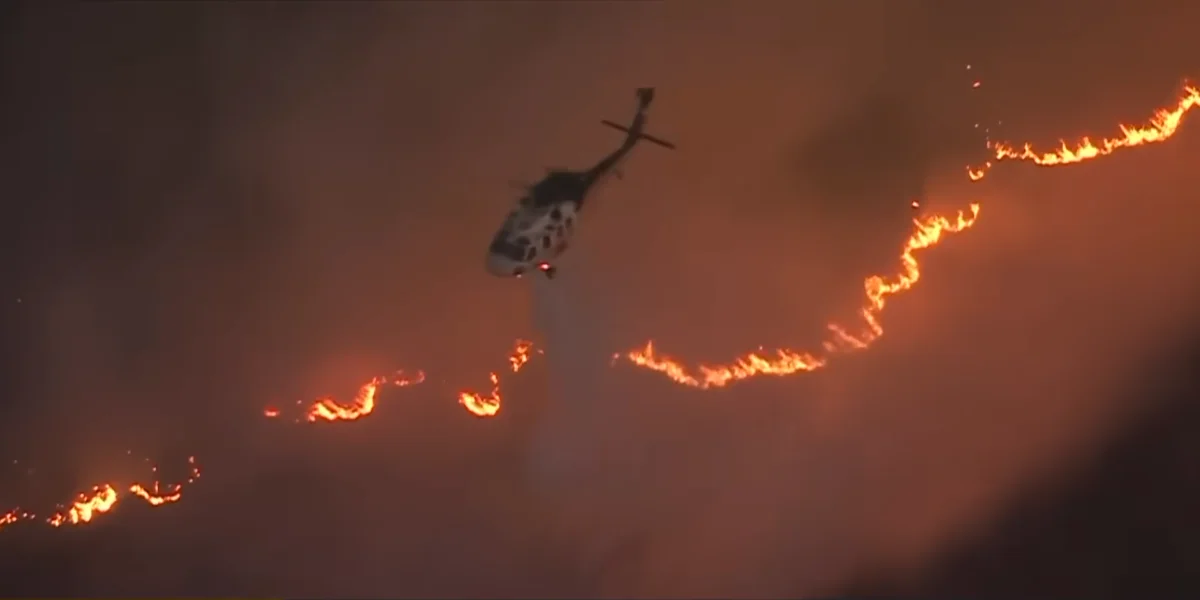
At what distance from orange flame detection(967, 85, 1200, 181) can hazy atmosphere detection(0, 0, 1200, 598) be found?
0.02m

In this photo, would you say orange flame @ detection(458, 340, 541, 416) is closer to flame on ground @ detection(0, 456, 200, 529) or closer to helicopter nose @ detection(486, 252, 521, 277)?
helicopter nose @ detection(486, 252, 521, 277)

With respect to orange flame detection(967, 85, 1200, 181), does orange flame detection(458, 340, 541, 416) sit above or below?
below

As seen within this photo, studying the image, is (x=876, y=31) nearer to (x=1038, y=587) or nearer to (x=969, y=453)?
(x=969, y=453)

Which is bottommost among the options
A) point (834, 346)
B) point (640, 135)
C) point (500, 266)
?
point (834, 346)

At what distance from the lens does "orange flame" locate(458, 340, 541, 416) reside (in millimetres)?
1785

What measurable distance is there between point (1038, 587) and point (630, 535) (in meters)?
0.71

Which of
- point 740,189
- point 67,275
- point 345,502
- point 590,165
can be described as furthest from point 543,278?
point 67,275

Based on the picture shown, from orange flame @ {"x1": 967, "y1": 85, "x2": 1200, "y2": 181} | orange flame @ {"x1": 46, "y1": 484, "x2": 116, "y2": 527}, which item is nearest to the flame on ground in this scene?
orange flame @ {"x1": 46, "y1": 484, "x2": 116, "y2": 527}

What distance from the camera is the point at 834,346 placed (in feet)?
5.74

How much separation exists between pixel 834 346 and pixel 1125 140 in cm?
63

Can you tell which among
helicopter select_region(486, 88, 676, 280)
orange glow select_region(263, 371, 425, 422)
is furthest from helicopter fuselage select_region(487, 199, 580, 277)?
orange glow select_region(263, 371, 425, 422)

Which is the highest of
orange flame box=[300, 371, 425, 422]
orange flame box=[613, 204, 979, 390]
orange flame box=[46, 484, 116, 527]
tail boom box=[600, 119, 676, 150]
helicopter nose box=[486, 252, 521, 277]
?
tail boom box=[600, 119, 676, 150]

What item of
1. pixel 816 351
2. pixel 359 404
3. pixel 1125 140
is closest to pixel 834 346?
pixel 816 351

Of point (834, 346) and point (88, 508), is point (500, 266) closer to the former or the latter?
point (834, 346)
